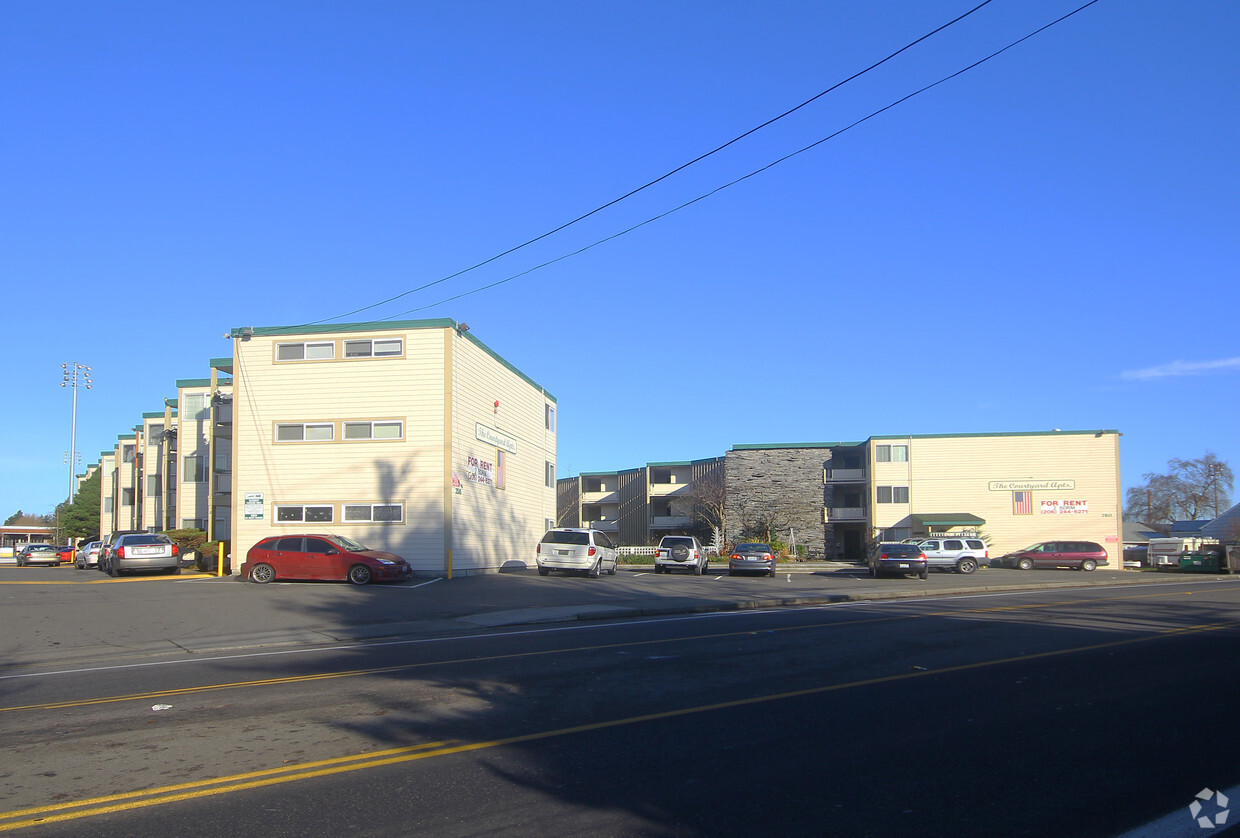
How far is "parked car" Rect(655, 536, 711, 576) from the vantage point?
128 ft

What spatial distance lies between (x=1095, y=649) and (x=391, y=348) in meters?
25.2

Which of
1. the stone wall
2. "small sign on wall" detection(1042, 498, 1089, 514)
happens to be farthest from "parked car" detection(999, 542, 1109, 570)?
the stone wall

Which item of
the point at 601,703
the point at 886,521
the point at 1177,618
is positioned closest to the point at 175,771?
the point at 601,703

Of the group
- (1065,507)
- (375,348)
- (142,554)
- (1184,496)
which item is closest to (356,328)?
(375,348)

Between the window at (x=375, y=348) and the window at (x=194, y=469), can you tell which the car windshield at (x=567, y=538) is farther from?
the window at (x=194, y=469)

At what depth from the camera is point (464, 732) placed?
7.67 metres

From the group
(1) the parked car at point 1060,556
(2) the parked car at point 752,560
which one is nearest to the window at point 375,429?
(2) the parked car at point 752,560

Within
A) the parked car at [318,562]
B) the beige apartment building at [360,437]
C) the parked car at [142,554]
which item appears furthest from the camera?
the beige apartment building at [360,437]

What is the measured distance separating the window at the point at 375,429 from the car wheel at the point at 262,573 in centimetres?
615

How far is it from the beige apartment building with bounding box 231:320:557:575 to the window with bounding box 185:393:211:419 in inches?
708

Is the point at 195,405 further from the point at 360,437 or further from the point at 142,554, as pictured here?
the point at 360,437

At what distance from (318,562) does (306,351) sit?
9.02m

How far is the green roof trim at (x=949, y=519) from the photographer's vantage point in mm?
54812

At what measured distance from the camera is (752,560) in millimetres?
37594
